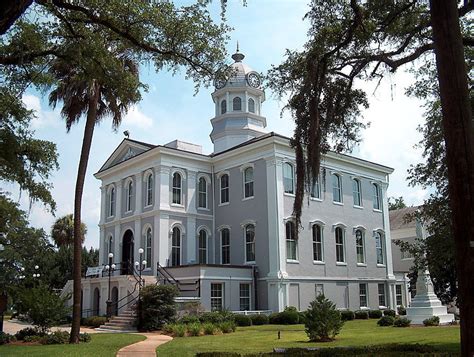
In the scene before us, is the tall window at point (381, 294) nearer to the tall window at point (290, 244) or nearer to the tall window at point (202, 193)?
the tall window at point (290, 244)

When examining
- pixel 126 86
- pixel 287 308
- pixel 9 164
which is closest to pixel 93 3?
pixel 126 86

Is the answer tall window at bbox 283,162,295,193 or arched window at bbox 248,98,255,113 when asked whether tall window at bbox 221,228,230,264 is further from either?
arched window at bbox 248,98,255,113

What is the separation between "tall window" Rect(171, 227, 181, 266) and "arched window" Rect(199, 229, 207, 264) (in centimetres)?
164

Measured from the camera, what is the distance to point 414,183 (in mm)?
16203

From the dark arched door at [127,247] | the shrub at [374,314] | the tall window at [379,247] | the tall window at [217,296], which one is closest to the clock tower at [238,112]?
the dark arched door at [127,247]

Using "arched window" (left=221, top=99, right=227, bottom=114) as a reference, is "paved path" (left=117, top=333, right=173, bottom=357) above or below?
below

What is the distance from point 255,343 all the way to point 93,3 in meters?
11.6

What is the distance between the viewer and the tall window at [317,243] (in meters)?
34.4

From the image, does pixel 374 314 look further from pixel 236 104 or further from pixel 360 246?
pixel 236 104

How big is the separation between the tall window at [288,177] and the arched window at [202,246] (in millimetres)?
6537

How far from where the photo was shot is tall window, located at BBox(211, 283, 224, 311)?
97.6ft

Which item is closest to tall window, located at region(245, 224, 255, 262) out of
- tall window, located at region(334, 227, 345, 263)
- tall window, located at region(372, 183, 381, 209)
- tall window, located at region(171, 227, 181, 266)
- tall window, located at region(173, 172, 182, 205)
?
tall window, located at region(171, 227, 181, 266)

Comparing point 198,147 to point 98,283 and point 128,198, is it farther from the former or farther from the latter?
point 98,283

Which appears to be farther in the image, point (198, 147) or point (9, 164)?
point (198, 147)
